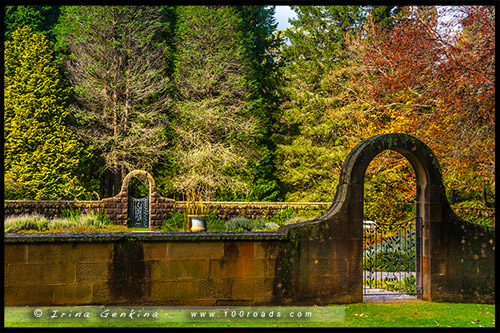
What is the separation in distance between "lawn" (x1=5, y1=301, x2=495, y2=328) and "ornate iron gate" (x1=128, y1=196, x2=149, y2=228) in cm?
1404

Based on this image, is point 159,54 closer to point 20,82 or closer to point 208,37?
point 208,37

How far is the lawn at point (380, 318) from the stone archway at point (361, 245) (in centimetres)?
30

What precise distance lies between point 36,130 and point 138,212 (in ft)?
21.1

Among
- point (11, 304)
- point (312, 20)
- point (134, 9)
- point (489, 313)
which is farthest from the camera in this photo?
point (312, 20)

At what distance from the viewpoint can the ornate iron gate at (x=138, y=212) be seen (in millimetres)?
20422

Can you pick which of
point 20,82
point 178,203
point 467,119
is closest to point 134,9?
point 20,82

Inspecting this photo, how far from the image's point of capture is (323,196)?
24.2 m

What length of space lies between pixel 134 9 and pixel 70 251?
21753mm

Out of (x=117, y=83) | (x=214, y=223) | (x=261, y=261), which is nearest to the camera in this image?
(x=261, y=261)

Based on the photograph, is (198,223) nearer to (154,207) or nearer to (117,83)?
(154,207)

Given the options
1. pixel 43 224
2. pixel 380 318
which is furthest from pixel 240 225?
pixel 380 318

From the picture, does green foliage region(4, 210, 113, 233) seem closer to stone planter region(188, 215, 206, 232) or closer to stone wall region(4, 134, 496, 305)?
stone planter region(188, 215, 206, 232)

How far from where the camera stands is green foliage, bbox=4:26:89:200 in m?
21.6

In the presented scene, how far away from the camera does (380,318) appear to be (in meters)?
6.66
